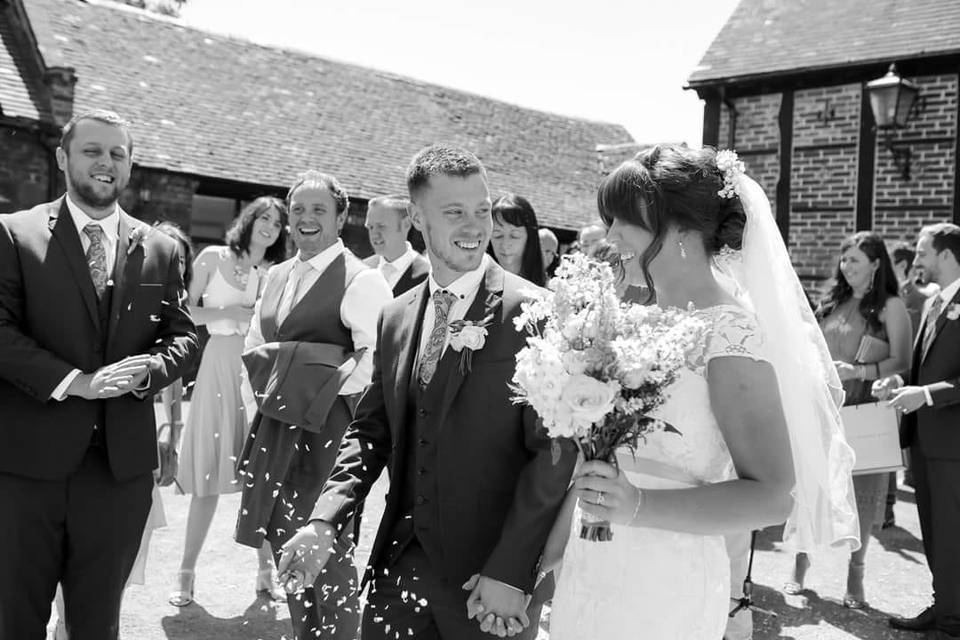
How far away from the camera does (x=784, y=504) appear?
2.24 m

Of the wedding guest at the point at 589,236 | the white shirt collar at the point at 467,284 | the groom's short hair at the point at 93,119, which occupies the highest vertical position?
the groom's short hair at the point at 93,119

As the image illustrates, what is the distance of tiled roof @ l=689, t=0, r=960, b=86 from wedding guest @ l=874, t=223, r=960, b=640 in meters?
8.71

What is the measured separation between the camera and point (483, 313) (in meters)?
2.90

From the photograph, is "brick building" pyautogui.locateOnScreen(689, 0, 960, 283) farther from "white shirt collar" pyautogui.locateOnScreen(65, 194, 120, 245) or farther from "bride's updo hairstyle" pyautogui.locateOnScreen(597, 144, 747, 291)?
"white shirt collar" pyautogui.locateOnScreen(65, 194, 120, 245)

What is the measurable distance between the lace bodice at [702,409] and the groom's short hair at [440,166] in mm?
1009

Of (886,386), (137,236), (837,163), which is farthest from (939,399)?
(837,163)

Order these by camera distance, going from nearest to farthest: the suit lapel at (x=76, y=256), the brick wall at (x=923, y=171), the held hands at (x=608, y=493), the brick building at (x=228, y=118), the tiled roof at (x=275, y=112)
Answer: the held hands at (x=608, y=493) → the suit lapel at (x=76, y=256) → the brick wall at (x=923, y=171) → the brick building at (x=228, y=118) → the tiled roof at (x=275, y=112)

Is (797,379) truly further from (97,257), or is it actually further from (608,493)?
(97,257)

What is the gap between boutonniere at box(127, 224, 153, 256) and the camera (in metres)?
3.73

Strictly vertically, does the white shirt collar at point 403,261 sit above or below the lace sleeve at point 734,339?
above

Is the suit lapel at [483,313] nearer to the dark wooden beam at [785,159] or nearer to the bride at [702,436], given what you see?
the bride at [702,436]

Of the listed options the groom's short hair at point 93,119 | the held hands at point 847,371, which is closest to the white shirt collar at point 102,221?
the groom's short hair at point 93,119

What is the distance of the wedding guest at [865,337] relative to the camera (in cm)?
620

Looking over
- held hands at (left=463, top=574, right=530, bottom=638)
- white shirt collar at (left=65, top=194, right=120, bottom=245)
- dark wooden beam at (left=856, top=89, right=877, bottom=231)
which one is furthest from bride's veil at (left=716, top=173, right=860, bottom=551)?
dark wooden beam at (left=856, top=89, right=877, bottom=231)
